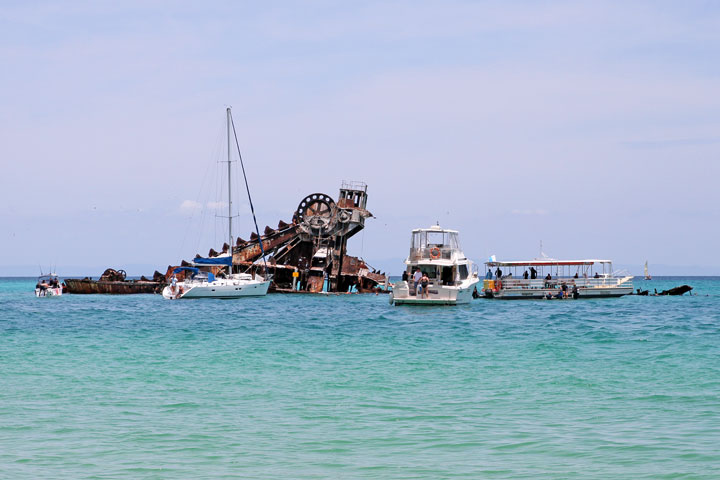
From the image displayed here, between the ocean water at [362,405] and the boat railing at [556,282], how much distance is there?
33.7m

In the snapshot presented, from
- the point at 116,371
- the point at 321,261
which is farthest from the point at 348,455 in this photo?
the point at 321,261

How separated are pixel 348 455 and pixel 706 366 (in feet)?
46.4

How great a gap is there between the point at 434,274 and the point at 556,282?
21607 mm

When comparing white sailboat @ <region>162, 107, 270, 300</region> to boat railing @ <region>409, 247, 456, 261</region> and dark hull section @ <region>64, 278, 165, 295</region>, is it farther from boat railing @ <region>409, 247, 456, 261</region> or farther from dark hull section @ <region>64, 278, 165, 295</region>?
boat railing @ <region>409, 247, 456, 261</region>

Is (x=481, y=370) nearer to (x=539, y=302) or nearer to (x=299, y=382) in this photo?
(x=299, y=382)

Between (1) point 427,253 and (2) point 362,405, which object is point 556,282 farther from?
(2) point 362,405

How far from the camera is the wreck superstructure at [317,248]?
74812mm

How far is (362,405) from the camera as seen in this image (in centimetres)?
1686

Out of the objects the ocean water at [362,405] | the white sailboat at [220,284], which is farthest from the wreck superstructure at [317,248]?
the ocean water at [362,405]

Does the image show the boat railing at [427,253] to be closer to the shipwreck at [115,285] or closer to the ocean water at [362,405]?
the ocean water at [362,405]

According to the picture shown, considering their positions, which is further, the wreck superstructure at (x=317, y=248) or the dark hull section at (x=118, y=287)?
the dark hull section at (x=118, y=287)

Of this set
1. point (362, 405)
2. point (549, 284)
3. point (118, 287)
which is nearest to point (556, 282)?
point (549, 284)

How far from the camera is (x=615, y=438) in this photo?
44.3 feet

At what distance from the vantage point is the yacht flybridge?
4900 centimetres
